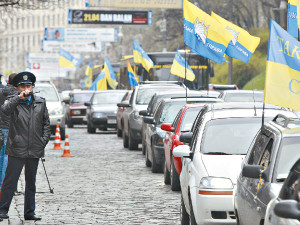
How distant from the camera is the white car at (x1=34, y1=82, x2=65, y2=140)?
28.0 m

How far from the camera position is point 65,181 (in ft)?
51.8

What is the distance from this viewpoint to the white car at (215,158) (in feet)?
28.4

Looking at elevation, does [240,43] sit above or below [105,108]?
above

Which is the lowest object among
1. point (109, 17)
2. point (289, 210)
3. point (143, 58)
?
point (143, 58)

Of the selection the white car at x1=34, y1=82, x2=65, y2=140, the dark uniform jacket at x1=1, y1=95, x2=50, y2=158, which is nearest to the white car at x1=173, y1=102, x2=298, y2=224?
the dark uniform jacket at x1=1, y1=95, x2=50, y2=158

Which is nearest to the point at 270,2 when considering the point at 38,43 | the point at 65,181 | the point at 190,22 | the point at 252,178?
the point at 190,22

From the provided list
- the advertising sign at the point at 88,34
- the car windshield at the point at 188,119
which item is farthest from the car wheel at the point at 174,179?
the advertising sign at the point at 88,34

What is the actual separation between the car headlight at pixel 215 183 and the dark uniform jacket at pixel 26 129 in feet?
8.01

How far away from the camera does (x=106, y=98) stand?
33.8 meters

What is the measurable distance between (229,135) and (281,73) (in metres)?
2.04

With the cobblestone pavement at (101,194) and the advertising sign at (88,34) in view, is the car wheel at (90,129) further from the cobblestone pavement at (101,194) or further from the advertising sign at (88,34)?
the advertising sign at (88,34)

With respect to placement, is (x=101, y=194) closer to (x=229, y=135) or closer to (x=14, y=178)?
(x=14, y=178)

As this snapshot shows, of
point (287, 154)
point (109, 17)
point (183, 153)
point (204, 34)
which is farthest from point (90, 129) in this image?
point (287, 154)

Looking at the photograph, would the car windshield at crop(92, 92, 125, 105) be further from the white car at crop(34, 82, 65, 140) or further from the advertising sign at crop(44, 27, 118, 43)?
the advertising sign at crop(44, 27, 118, 43)
